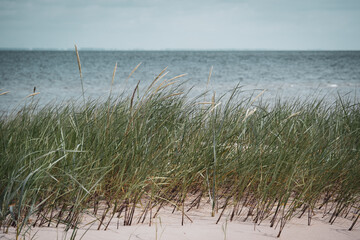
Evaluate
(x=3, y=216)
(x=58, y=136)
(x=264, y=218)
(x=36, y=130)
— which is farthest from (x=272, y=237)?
(x=36, y=130)

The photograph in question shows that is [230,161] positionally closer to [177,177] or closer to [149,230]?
[177,177]

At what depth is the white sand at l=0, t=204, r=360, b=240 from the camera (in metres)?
1.84

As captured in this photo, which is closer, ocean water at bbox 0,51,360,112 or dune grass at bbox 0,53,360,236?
dune grass at bbox 0,53,360,236

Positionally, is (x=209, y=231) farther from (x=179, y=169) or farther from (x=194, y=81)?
(x=194, y=81)

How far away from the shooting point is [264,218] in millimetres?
2154

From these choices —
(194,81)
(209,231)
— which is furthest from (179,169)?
(194,81)

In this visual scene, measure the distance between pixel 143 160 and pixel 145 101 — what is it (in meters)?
0.57

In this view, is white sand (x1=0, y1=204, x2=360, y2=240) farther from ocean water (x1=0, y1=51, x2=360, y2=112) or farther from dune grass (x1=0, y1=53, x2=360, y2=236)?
ocean water (x1=0, y1=51, x2=360, y2=112)

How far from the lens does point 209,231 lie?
1974 millimetres

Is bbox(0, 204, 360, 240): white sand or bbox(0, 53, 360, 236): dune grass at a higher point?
bbox(0, 53, 360, 236): dune grass

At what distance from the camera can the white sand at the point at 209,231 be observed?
6.05 feet

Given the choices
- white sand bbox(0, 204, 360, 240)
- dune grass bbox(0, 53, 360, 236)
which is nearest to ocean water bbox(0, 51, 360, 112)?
dune grass bbox(0, 53, 360, 236)

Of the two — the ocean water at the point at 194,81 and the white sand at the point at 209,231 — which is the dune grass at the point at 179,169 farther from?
the ocean water at the point at 194,81

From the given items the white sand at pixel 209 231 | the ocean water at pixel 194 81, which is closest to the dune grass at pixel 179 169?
the white sand at pixel 209 231
